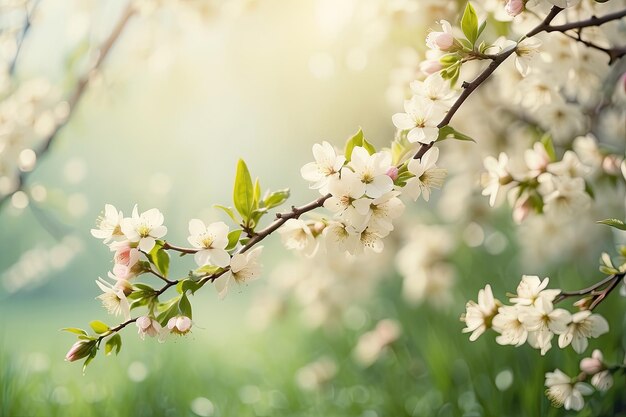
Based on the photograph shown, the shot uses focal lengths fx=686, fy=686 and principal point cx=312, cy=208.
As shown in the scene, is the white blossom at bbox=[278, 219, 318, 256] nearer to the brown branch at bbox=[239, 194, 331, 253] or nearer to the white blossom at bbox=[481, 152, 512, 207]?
the brown branch at bbox=[239, 194, 331, 253]

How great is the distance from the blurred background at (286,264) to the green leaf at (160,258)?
2.30ft

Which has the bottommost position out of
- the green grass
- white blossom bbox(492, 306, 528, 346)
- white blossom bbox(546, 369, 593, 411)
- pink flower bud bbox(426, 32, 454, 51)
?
the green grass

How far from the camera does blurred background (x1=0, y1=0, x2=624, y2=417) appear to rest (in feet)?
5.09

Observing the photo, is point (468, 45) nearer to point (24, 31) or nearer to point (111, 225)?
point (111, 225)

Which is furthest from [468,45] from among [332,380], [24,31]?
[332,380]

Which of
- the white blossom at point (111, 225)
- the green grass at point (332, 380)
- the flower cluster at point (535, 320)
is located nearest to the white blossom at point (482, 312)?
the flower cluster at point (535, 320)

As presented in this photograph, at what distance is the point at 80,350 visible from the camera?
2.76 feet

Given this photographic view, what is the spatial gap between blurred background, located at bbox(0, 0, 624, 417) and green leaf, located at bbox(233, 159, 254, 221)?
654mm

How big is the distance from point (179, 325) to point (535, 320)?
0.48m

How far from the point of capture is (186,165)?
3396 millimetres

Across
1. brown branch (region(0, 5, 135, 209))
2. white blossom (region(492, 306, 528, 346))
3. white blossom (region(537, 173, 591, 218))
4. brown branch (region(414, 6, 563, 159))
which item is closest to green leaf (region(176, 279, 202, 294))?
brown branch (region(414, 6, 563, 159))

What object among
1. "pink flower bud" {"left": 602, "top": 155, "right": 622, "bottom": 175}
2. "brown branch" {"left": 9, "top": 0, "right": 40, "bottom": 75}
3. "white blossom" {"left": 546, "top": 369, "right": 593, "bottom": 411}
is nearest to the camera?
"white blossom" {"left": 546, "top": 369, "right": 593, "bottom": 411}

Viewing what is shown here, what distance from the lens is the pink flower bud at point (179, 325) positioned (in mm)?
819

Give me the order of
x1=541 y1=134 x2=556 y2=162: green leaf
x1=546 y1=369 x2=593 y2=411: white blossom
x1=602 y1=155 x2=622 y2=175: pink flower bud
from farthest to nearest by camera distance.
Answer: x1=602 y1=155 x2=622 y2=175: pink flower bud → x1=541 y1=134 x2=556 y2=162: green leaf → x1=546 y1=369 x2=593 y2=411: white blossom
